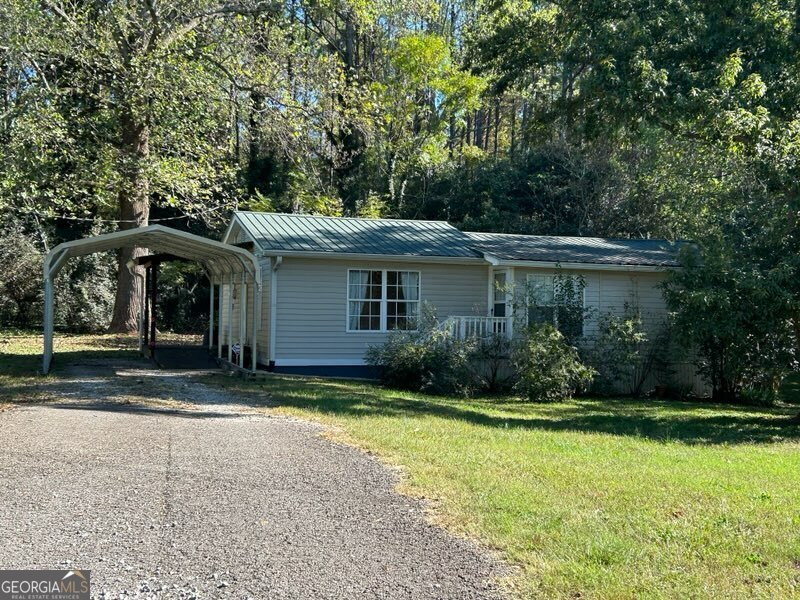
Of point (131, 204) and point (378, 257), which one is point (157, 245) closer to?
point (378, 257)

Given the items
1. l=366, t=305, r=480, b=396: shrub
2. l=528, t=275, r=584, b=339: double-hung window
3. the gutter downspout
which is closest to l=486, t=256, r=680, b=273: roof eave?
l=528, t=275, r=584, b=339: double-hung window

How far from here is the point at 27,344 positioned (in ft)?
75.4

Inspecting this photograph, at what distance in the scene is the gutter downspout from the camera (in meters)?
16.4

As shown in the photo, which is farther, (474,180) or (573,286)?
(474,180)

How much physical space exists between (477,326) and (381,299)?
2297mm

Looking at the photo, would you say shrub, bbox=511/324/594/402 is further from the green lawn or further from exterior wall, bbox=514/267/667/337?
exterior wall, bbox=514/267/667/337

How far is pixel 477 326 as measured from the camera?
16688 millimetres

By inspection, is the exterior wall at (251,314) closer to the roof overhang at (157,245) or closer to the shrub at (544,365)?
the roof overhang at (157,245)

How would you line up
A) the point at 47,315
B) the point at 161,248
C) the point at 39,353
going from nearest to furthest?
the point at 47,315, the point at 161,248, the point at 39,353

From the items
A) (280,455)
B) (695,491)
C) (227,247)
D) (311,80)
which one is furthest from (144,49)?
(695,491)

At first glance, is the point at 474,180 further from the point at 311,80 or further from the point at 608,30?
the point at 608,30

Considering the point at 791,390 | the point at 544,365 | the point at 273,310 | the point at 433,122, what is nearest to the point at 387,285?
the point at 273,310

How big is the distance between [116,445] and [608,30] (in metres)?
10.8

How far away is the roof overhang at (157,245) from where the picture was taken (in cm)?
1498
